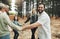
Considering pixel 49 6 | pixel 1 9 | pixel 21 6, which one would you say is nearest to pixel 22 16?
pixel 21 6

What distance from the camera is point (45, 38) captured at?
5.68m

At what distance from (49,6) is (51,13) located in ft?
3.34

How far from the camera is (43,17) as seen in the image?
558 cm

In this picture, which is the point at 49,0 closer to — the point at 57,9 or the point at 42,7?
the point at 57,9

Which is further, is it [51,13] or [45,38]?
[51,13]

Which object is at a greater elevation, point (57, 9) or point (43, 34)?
point (43, 34)

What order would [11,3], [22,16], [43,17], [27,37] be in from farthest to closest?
[22,16], [11,3], [27,37], [43,17]

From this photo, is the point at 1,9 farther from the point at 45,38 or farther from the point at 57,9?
the point at 57,9

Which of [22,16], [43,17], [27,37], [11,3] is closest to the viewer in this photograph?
[43,17]

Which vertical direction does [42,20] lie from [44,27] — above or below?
above

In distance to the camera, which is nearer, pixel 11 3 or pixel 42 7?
pixel 42 7

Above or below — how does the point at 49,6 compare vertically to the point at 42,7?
below

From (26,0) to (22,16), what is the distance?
2392 millimetres

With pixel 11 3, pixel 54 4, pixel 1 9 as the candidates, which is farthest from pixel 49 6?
pixel 1 9
